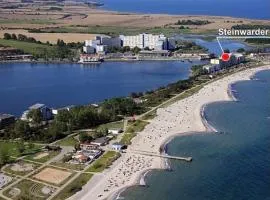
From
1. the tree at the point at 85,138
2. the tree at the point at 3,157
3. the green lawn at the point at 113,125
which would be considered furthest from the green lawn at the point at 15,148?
the green lawn at the point at 113,125

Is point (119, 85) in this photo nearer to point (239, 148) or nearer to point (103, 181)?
point (239, 148)

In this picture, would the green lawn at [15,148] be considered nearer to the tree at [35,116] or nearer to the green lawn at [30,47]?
the tree at [35,116]

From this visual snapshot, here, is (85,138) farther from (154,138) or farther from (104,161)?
→ (154,138)

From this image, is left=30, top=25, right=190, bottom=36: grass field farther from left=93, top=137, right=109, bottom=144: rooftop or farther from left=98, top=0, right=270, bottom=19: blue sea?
left=93, top=137, right=109, bottom=144: rooftop

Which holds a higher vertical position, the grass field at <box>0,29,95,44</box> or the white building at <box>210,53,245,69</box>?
the grass field at <box>0,29,95,44</box>

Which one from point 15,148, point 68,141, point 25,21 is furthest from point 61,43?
point 15,148

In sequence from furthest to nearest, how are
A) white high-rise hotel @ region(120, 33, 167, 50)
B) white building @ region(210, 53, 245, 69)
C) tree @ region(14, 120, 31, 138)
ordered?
white high-rise hotel @ region(120, 33, 167, 50)
white building @ region(210, 53, 245, 69)
tree @ region(14, 120, 31, 138)

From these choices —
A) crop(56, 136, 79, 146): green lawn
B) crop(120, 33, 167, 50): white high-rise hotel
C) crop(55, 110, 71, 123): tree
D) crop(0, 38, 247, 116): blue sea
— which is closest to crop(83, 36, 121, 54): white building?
crop(120, 33, 167, 50): white high-rise hotel
